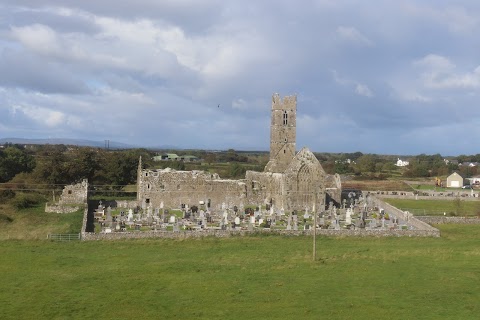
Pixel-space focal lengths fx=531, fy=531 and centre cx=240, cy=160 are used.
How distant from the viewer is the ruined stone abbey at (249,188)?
49.4 meters

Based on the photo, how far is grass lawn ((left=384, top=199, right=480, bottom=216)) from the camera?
49281 millimetres

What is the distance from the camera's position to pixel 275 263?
25984 mm

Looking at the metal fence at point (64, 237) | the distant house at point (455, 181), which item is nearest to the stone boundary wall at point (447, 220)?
the metal fence at point (64, 237)

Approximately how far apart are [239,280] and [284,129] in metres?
37.6

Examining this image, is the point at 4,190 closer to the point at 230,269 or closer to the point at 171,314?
the point at 230,269

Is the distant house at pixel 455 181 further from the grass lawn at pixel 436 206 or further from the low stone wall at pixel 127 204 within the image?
the low stone wall at pixel 127 204

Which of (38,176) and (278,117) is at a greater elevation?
(278,117)

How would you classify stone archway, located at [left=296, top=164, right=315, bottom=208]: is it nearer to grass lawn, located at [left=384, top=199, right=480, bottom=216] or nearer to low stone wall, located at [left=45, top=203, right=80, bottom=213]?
grass lawn, located at [left=384, top=199, right=480, bottom=216]

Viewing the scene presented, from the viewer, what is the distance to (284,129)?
58906 millimetres

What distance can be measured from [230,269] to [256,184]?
28.4m

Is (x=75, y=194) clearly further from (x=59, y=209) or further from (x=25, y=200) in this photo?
(x=25, y=200)

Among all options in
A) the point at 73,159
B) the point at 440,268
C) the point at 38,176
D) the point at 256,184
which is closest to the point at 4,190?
the point at 38,176

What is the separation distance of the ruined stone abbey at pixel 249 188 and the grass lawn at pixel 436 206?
8.36 metres

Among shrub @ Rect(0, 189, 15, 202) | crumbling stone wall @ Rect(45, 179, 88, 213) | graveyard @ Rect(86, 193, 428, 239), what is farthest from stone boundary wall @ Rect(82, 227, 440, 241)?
shrub @ Rect(0, 189, 15, 202)
